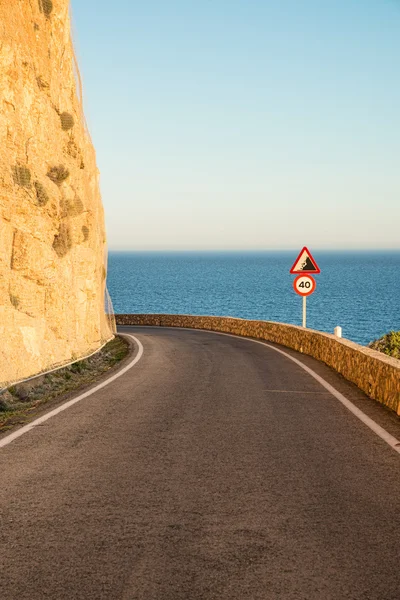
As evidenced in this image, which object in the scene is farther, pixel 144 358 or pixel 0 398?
pixel 144 358

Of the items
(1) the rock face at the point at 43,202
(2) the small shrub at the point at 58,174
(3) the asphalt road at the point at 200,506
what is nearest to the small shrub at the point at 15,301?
(1) the rock face at the point at 43,202

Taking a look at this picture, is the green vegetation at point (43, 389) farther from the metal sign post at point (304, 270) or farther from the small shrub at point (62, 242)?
the metal sign post at point (304, 270)

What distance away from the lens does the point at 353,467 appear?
20.4ft

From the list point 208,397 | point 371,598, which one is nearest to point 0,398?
point 208,397

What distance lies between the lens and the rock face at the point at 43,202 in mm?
16094

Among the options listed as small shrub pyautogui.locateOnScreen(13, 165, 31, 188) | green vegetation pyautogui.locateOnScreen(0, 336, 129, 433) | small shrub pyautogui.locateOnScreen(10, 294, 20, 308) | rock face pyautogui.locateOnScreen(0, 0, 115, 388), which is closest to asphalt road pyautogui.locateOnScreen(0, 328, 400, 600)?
green vegetation pyautogui.locateOnScreen(0, 336, 129, 433)

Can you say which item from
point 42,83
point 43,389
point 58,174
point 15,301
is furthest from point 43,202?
point 43,389

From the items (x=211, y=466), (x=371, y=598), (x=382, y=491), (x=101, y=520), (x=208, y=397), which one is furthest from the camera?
(x=208, y=397)

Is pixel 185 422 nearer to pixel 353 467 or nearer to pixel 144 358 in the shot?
pixel 353 467

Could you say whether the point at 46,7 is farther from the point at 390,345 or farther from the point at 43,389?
the point at 390,345

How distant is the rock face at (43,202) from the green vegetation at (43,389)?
1.27 feet

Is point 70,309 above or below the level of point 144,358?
above

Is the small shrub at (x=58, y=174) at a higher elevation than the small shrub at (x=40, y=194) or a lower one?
higher

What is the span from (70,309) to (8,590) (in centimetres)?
1704
